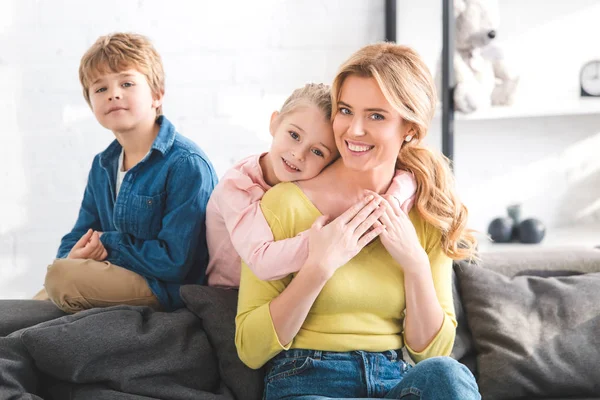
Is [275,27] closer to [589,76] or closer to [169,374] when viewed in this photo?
[589,76]

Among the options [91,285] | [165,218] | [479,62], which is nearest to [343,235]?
[165,218]

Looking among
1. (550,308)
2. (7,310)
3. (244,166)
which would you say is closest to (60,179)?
(7,310)

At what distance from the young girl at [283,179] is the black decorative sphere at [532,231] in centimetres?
179

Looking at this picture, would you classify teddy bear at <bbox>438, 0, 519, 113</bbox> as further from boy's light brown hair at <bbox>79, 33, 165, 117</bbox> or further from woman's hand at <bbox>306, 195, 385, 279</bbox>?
woman's hand at <bbox>306, 195, 385, 279</bbox>

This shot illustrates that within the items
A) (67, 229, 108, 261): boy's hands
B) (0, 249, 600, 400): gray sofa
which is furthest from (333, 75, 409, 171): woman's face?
(67, 229, 108, 261): boy's hands

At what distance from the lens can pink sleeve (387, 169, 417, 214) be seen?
1.78 meters

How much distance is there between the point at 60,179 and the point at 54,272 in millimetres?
1439

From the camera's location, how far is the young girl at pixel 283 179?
5.57 feet

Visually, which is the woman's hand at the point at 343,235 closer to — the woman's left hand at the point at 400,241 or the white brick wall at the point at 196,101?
the woman's left hand at the point at 400,241

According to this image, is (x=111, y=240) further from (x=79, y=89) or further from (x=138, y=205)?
(x=79, y=89)

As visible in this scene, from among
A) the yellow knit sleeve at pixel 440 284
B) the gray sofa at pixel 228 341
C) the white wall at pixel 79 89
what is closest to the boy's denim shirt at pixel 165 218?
the gray sofa at pixel 228 341

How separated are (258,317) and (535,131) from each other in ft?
7.94

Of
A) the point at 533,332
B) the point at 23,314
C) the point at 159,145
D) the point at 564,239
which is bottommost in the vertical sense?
the point at 564,239

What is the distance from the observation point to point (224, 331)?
6.26 ft
